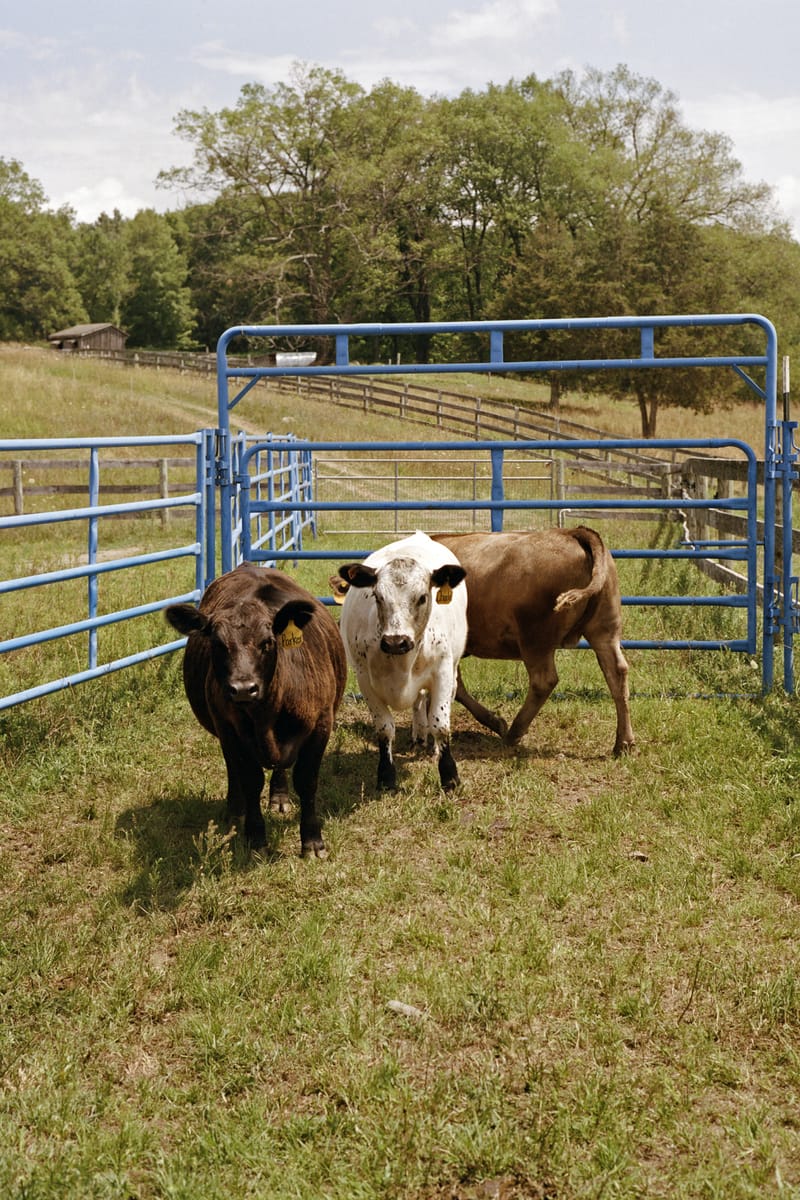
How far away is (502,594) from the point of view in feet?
20.5

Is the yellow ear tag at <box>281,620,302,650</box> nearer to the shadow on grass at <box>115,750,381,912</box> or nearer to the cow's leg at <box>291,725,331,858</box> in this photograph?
the cow's leg at <box>291,725,331,858</box>

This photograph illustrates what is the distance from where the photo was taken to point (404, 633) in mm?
5098

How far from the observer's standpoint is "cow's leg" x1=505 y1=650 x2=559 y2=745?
6.23m

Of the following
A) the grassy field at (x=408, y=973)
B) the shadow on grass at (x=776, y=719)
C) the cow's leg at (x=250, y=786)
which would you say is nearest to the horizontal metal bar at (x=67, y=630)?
the grassy field at (x=408, y=973)

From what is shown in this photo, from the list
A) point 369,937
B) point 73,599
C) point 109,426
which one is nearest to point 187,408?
point 109,426

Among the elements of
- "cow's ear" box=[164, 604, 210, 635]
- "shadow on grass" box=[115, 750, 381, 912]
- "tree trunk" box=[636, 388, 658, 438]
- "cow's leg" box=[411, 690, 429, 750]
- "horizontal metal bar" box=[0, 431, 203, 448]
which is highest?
"tree trunk" box=[636, 388, 658, 438]

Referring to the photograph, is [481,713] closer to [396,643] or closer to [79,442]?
[396,643]

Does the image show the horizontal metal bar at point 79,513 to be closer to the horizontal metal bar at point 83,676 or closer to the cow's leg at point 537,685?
the horizontal metal bar at point 83,676

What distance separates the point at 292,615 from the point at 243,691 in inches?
18.9

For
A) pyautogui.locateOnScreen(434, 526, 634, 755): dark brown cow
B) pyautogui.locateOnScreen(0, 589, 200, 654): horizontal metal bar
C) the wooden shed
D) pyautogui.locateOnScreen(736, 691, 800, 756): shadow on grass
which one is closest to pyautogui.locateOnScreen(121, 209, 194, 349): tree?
the wooden shed

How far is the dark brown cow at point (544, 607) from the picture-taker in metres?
6.16

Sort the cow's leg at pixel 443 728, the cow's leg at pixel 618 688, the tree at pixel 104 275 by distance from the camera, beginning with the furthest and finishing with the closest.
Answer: the tree at pixel 104 275, the cow's leg at pixel 618 688, the cow's leg at pixel 443 728

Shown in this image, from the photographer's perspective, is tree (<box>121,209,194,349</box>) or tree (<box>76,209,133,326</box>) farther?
tree (<box>76,209,133,326</box>)

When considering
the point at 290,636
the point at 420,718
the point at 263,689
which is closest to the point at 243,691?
the point at 263,689
